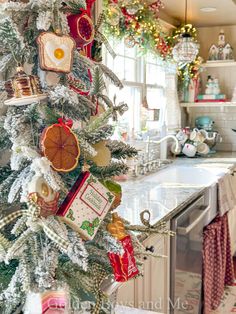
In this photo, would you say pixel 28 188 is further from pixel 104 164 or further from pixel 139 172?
pixel 139 172

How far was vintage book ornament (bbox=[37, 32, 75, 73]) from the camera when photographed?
3.06 ft

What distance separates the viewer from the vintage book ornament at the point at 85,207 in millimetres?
940

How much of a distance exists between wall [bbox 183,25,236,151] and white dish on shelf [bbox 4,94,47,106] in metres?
4.37

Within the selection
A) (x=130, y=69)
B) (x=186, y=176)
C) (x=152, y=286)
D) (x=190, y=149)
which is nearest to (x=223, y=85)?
(x=190, y=149)

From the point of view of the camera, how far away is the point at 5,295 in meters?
0.92

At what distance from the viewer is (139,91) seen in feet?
13.4

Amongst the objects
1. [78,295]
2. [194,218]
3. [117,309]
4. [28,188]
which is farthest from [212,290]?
[28,188]

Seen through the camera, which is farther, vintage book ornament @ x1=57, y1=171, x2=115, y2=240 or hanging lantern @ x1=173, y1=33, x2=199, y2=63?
hanging lantern @ x1=173, y1=33, x2=199, y2=63

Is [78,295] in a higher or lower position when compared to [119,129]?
lower

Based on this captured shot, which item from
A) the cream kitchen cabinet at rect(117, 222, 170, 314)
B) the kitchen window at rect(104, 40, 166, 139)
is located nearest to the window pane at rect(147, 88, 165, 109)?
the kitchen window at rect(104, 40, 166, 139)

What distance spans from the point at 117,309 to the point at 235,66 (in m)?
4.13

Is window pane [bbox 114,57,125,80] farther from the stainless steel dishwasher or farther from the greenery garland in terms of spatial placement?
the stainless steel dishwasher

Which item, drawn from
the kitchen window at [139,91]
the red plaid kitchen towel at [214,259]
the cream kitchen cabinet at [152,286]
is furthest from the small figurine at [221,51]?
the cream kitchen cabinet at [152,286]

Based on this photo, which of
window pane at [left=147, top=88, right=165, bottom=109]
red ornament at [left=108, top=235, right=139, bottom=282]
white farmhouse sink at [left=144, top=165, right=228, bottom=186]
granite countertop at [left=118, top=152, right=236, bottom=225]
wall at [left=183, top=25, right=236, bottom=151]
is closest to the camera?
red ornament at [left=108, top=235, right=139, bottom=282]
